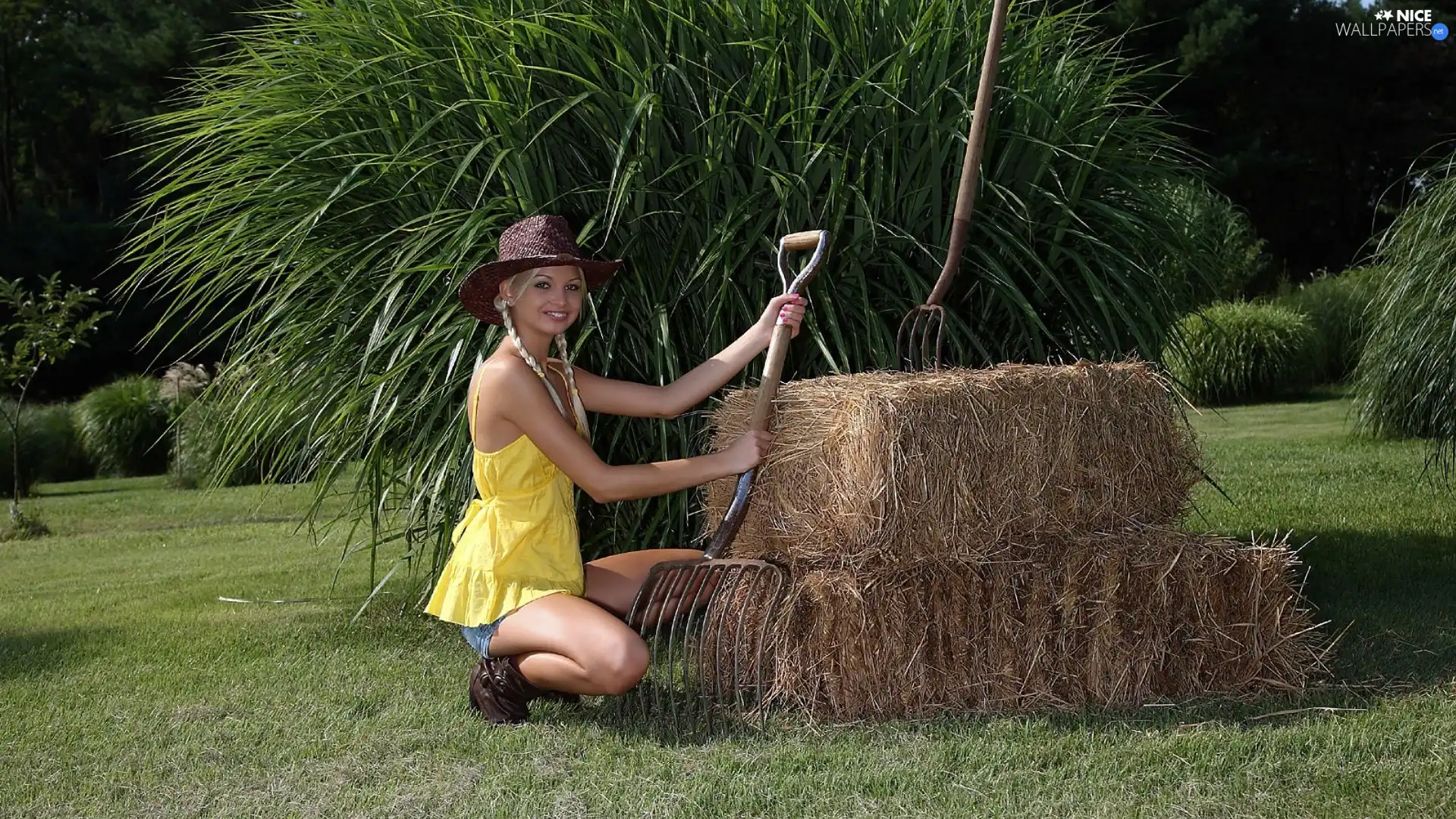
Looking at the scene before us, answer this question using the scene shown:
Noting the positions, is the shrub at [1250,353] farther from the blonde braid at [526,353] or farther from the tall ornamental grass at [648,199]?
the blonde braid at [526,353]

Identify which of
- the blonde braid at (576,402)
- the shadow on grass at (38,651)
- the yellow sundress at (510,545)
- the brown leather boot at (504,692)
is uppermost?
the blonde braid at (576,402)

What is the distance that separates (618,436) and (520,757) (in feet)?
3.56

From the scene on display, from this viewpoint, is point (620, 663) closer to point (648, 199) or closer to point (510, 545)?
point (510, 545)

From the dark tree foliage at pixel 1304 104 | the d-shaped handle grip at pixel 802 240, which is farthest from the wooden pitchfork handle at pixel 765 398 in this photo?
the dark tree foliage at pixel 1304 104

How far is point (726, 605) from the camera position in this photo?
2.63 m

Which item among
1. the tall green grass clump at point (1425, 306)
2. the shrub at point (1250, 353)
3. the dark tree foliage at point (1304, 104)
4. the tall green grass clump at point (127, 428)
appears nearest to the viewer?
the tall green grass clump at point (1425, 306)

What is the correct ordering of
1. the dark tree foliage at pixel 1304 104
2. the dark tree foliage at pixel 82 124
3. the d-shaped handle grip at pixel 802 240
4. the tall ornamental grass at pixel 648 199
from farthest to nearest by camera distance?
the dark tree foliage at pixel 1304 104
the dark tree foliage at pixel 82 124
the tall ornamental grass at pixel 648 199
the d-shaped handle grip at pixel 802 240

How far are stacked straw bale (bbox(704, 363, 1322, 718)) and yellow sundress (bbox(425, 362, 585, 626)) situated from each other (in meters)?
0.37

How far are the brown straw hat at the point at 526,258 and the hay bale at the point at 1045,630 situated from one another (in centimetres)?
77

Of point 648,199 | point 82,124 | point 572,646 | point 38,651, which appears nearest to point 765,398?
point 572,646

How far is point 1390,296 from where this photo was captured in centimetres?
532

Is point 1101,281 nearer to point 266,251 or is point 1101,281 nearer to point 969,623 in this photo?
point 969,623

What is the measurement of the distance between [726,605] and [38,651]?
86.3 inches

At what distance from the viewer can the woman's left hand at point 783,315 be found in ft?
8.88
